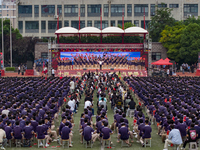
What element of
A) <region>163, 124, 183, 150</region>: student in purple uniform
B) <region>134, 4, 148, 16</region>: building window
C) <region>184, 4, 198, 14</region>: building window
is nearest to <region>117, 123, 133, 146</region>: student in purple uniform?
<region>163, 124, 183, 150</region>: student in purple uniform

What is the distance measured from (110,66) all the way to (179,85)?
20.7 metres

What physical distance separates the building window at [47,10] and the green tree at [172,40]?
26075 millimetres

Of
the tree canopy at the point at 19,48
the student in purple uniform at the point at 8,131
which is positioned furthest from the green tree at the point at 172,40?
the student in purple uniform at the point at 8,131

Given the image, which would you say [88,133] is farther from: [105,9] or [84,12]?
[105,9]

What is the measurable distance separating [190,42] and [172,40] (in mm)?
3023

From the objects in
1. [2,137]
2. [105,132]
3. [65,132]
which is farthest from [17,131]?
[105,132]

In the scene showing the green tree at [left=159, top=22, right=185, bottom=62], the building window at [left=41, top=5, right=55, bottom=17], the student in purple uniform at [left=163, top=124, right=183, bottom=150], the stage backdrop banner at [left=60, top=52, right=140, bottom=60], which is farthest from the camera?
the building window at [left=41, top=5, right=55, bottom=17]

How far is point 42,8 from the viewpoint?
70.2m

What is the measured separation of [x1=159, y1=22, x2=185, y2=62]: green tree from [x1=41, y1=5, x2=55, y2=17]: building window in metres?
26.1

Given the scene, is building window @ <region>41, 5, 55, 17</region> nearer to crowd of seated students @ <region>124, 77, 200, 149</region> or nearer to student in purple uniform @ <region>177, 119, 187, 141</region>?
crowd of seated students @ <region>124, 77, 200, 149</region>

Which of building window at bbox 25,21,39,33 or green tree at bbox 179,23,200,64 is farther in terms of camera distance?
building window at bbox 25,21,39,33

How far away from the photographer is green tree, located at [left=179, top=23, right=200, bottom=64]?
4847cm

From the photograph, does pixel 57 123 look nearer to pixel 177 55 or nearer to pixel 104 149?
pixel 104 149

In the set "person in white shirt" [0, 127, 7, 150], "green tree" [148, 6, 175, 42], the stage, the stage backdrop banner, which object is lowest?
"person in white shirt" [0, 127, 7, 150]
